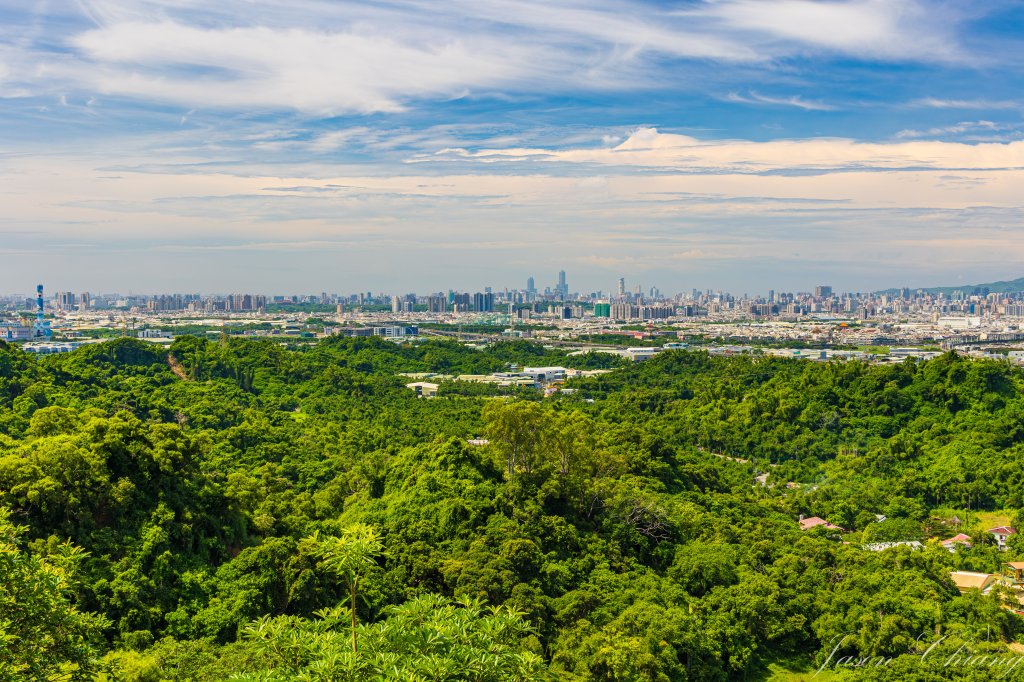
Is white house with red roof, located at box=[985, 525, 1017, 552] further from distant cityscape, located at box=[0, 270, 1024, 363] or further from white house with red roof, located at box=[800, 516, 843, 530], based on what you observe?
distant cityscape, located at box=[0, 270, 1024, 363]

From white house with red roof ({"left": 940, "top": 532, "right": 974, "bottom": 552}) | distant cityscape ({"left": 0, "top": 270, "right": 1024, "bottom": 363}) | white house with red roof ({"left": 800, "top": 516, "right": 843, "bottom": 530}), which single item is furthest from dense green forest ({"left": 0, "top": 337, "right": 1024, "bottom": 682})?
distant cityscape ({"left": 0, "top": 270, "right": 1024, "bottom": 363})

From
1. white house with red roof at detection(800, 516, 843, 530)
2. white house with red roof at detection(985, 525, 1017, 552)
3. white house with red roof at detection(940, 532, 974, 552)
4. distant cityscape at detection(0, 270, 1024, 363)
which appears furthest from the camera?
distant cityscape at detection(0, 270, 1024, 363)

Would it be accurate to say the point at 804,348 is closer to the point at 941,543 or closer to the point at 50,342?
the point at 941,543

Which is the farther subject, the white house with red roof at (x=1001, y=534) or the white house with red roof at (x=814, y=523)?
the white house with red roof at (x=814, y=523)

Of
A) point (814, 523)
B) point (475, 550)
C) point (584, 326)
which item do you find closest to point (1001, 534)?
point (814, 523)

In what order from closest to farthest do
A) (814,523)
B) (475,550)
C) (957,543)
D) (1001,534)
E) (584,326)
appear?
(475,550) < (957,543) < (1001,534) < (814,523) < (584,326)

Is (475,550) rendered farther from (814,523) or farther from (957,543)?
(957,543)

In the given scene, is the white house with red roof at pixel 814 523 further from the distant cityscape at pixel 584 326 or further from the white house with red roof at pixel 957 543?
the distant cityscape at pixel 584 326

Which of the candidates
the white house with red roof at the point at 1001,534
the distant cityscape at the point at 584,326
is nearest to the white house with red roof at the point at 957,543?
the white house with red roof at the point at 1001,534

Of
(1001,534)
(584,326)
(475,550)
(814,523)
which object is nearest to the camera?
(475,550)

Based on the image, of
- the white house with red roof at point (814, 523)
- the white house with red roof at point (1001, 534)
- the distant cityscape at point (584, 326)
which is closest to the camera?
the white house with red roof at point (1001, 534)
